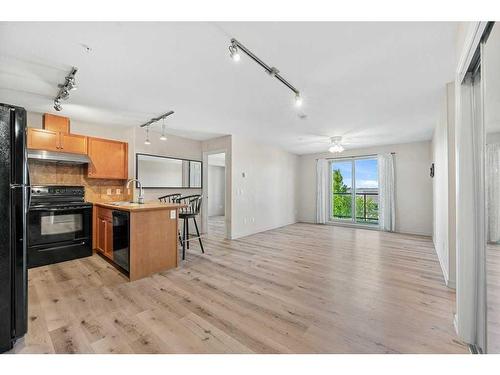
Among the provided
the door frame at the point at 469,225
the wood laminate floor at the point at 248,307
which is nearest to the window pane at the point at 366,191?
the wood laminate floor at the point at 248,307

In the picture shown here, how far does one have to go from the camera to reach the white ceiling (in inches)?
64.5

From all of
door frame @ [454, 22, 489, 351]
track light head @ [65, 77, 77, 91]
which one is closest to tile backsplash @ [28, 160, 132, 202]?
track light head @ [65, 77, 77, 91]

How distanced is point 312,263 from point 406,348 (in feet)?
5.84

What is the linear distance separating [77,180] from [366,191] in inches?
283

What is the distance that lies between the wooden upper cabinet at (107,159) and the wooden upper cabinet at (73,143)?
8cm

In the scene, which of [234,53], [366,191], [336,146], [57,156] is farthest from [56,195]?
[366,191]

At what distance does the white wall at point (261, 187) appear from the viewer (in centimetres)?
500

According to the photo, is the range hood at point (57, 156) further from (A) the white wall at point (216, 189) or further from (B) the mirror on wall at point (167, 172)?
(A) the white wall at point (216, 189)

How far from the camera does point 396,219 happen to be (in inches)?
224

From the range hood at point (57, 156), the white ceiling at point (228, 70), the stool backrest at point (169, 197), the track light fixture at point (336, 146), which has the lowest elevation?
the stool backrest at point (169, 197)

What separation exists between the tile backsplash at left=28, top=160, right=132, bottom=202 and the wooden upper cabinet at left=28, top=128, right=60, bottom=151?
1.16 feet

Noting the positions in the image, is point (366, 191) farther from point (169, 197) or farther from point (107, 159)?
point (107, 159)
